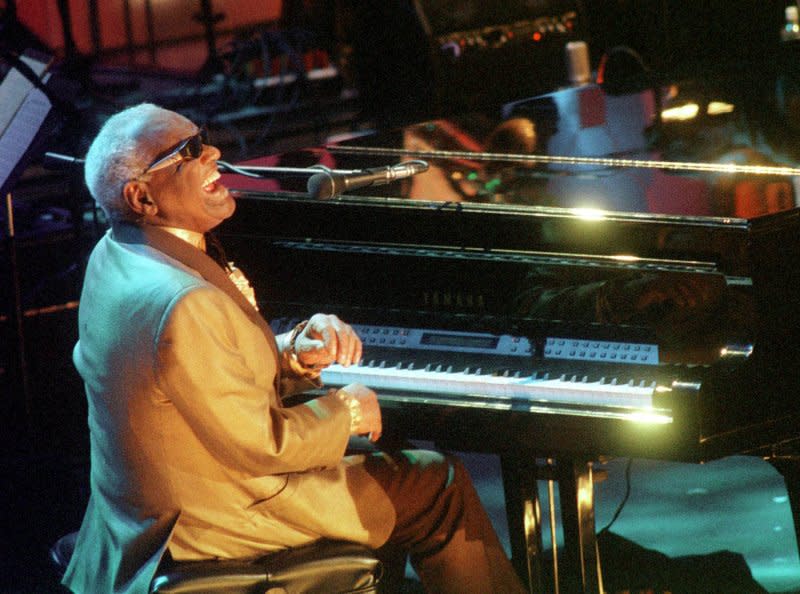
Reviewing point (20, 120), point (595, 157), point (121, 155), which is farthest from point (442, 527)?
point (20, 120)

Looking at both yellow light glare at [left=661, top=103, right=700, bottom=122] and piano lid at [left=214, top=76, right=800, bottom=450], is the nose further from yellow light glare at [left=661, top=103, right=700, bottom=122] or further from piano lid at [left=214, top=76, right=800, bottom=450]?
yellow light glare at [left=661, top=103, right=700, bottom=122]

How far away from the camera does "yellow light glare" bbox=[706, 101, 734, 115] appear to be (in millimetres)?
3982

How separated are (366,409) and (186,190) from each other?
0.58 metres

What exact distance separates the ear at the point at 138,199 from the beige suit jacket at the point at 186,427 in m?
0.05

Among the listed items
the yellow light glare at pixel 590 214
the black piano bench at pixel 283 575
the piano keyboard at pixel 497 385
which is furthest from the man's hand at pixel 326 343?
the yellow light glare at pixel 590 214

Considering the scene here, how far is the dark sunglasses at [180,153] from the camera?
2602 millimetres

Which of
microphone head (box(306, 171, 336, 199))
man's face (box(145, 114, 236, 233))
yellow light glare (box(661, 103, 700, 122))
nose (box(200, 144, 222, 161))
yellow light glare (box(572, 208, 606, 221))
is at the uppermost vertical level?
nose (box(200, 144, 222, 161))

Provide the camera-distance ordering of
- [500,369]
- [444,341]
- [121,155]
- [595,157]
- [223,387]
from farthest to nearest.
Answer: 1. [595,157]
2. [444,341]
3. [500,369]
4. [121,155]
5. [223,387]

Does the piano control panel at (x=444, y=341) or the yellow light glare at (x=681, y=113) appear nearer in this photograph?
the piano control panel at (x=444, y=341)

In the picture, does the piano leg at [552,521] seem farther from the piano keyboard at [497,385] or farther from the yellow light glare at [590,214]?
the yellow light glare at [590,214]

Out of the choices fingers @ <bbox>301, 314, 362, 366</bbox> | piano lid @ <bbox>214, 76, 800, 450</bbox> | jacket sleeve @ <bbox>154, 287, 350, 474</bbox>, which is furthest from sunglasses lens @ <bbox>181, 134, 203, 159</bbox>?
piano lid @ <bbox>214, 76, 800, 450</bbox>

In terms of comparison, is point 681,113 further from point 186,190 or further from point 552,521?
point 186,190

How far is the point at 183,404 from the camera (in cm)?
245

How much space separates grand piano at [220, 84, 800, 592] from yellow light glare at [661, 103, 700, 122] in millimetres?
267
